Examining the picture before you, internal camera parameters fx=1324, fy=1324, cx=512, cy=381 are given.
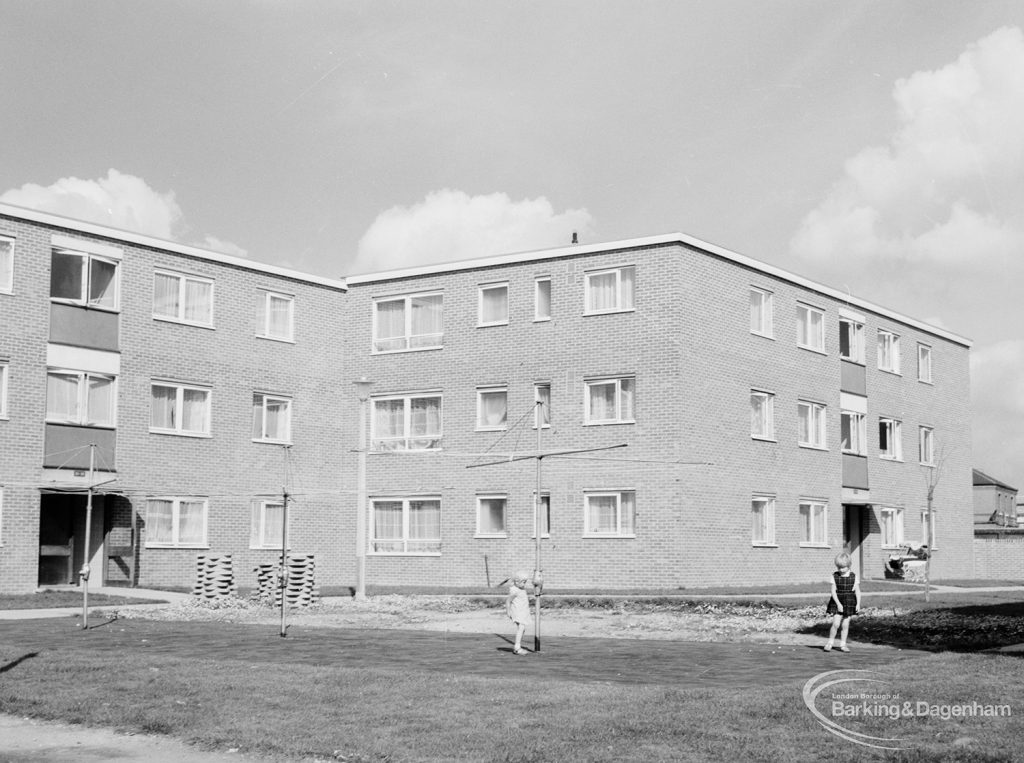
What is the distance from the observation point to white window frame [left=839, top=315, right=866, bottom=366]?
1650 inches

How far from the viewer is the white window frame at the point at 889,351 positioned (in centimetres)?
4406

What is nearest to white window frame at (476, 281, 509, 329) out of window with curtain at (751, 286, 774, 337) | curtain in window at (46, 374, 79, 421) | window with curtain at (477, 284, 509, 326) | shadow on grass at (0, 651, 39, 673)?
window with curtain at (477, 284, 509, 326)

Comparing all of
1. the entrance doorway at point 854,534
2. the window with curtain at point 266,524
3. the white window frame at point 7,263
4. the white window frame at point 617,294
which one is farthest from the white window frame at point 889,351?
the white window frame at point 7,263

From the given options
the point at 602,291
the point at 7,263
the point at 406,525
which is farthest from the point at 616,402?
the point at 7,263

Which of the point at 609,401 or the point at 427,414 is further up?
the point at 609,401

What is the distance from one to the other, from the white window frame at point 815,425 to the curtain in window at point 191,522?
56.6 ft

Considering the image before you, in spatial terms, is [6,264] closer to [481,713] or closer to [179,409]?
[179,409]

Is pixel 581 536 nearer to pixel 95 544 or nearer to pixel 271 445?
pixel 271 445

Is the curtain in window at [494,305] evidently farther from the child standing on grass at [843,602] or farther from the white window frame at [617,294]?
the child standing on grass at [843,602]

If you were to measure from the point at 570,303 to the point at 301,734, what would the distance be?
26298 millimetres

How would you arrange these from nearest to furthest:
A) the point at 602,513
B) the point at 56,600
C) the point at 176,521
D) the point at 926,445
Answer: the point at 56,600 → the point at 176,521 → the point at 602,513 → the point at 926,445

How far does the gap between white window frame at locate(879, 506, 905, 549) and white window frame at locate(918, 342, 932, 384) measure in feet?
17.5

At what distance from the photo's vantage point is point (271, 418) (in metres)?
37.2

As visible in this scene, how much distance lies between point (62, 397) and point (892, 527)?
26.5m
